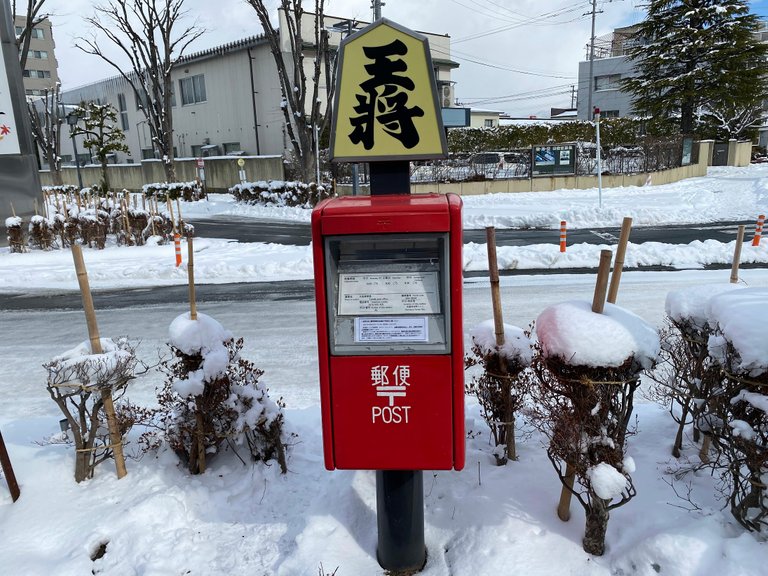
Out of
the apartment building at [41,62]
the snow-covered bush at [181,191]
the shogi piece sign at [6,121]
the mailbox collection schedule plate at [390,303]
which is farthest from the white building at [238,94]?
the apartment building at [41,62]

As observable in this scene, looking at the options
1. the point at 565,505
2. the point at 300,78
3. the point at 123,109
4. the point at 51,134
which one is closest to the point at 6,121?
the point at 300,78

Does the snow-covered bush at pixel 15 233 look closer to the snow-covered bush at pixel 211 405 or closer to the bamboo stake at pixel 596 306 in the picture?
the snow-covered bush at pixel 211 405

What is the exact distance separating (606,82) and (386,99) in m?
50.2

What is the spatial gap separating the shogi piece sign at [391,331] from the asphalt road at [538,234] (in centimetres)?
1180

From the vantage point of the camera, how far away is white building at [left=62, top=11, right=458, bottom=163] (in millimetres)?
30375

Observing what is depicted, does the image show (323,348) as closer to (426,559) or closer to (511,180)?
(426,559)

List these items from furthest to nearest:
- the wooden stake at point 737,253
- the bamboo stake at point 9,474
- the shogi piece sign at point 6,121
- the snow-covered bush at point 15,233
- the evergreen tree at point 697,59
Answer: the evergreen tree at point 697,59, the shogi piece sign at point 6,121, the snow-covered bush at point 15,233, the wooden stake at point 737,253, the bamboo stake at point 9,474

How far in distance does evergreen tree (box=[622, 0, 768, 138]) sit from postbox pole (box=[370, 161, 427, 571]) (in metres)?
34.9

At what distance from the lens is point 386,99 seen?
3.05m

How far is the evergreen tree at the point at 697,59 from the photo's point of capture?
98.4 ft

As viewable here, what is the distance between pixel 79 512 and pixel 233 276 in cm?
836

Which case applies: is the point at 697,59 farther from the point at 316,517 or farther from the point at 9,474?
the point at 9,474

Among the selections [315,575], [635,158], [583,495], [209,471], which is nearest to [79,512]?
[209,471]

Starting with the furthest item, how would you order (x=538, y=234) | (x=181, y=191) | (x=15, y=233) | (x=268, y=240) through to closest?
(x=181, y=191) → (x=268, y=240) → (x=538, y=234) → (x=15, y=233)
